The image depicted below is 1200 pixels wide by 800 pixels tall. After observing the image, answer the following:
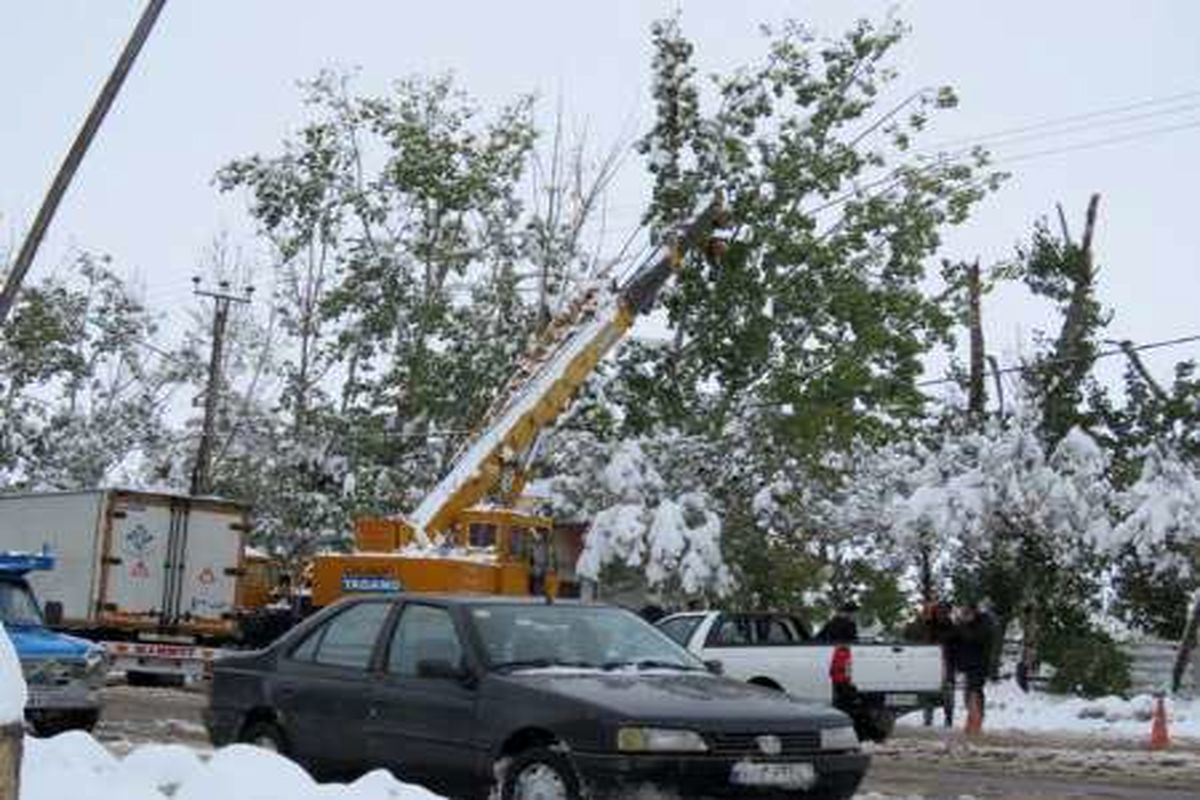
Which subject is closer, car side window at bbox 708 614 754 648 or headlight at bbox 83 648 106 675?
headlight at bbox 83 648 106 675

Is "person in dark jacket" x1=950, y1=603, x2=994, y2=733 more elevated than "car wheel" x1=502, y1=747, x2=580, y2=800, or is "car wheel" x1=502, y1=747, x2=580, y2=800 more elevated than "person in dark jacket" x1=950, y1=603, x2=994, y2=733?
"person in dark jacket" x1=950, y1=603, x2=994, y2=733

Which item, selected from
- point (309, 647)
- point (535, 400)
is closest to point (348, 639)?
point (309, 647)

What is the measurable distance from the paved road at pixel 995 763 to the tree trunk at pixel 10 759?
8.31 m

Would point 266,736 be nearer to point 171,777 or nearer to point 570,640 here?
point 570,640

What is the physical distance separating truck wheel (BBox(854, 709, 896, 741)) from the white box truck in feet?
34.4

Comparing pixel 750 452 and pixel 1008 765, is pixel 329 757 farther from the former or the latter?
pixel 750 452

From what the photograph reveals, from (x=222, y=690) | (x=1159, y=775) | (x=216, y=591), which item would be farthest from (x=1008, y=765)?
(x=216, y=591)

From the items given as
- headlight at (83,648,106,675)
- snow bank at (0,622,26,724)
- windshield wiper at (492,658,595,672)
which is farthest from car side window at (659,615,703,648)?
snow bank at (0,622,26,724)

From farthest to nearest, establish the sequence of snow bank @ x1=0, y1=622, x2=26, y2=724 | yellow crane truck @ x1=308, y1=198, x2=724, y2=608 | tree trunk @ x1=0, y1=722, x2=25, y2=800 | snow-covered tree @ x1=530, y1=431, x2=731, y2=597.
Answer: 1. snow-covered tree @ x1=530, y1=431, x2=731, y2=597
2. yellow crane truck @ x1=308, y1=198, x2=724, y2=608
3. snow bank @ x1=0, y1=622, x2=26, y2=724
4. tree trunk @ x1=0, y1=722, x2=25, y2=800

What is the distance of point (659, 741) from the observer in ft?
29.7

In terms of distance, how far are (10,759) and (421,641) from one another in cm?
522

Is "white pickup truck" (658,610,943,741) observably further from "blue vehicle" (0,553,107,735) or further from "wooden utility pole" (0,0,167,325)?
"wooden utility pole" (0,0,167,325)

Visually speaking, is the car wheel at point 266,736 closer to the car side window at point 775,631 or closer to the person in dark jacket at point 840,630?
the car side window at point 775,631

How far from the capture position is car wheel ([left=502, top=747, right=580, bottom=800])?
917 cm
